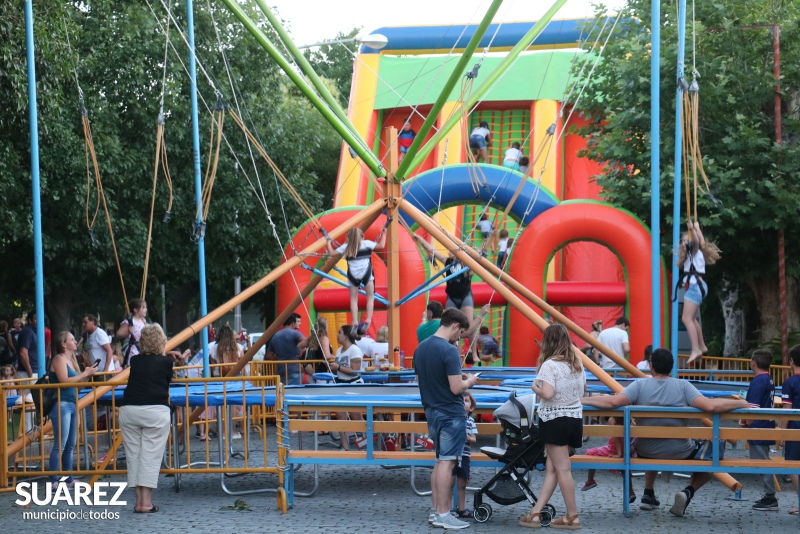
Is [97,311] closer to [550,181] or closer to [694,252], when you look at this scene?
[550,181]

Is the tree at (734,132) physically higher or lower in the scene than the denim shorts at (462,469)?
higher

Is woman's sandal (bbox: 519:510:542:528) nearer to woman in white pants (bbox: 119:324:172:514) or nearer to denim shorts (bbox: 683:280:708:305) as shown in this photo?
woman in white pants (bbox: 119:324:172:514)

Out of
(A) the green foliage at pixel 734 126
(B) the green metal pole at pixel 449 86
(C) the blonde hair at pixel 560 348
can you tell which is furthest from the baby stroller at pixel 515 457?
(A) the green foliage at pixel 734 126

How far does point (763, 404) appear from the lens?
376 inches

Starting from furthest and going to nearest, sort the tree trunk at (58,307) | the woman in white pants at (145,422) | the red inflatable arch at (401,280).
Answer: the tree trunk at (58,307) → the red inflatable arch at (401,280) → the woman in white pants at (145,422)

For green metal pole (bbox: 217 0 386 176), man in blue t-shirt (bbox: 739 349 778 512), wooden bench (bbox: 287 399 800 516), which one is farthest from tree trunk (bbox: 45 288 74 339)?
man in blue t-shirt (bbox: 739 349 778 512)

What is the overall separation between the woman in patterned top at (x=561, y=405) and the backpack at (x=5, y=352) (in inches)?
488

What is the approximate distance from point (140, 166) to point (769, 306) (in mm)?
12940

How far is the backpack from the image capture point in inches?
716

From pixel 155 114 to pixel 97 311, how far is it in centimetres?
1575

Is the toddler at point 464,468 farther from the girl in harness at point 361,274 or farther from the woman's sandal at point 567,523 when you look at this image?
the girl in harness at point 361,274

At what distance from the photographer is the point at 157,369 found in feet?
29.0

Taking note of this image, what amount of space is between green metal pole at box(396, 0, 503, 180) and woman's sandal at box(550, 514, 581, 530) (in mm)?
4158

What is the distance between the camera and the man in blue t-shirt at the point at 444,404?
26.1 feet
